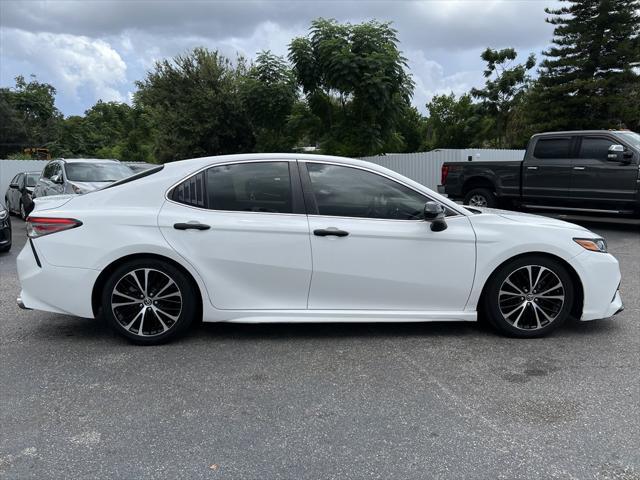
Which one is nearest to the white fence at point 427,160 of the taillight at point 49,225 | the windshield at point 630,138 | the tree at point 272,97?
the tree at point 272,97

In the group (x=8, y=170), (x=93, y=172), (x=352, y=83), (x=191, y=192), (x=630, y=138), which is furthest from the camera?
(x=8, y=170)

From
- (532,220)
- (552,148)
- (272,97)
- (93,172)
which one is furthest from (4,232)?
(272,97)

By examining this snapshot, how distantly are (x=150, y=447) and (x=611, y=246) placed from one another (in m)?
8.81

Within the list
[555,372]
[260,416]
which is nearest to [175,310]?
[260,416]

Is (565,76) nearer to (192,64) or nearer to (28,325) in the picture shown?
(192,64)

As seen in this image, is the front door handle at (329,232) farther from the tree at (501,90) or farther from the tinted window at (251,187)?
the tree at (501,90)

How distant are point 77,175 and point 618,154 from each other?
11.2 metres

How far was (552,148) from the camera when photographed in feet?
37.0

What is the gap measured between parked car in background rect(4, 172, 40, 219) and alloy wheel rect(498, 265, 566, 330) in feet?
41.8

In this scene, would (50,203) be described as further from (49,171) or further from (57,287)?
(49,171)

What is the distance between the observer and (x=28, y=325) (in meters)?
4.87

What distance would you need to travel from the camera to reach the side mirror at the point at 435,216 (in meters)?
4.17

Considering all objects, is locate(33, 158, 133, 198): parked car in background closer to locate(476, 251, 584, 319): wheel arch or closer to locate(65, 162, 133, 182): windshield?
locate(65, 162, 133, 182): windshield

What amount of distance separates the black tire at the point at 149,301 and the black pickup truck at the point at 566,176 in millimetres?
9342
